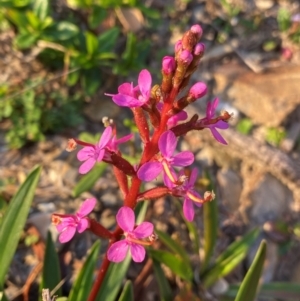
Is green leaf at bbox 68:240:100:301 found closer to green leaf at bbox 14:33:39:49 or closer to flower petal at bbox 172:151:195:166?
flower petal at bbox 172:151:195:166

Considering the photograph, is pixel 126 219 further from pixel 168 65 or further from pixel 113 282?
pixel 113 282

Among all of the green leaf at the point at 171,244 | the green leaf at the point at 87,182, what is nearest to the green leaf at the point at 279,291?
the green leaf at the point at 171,244

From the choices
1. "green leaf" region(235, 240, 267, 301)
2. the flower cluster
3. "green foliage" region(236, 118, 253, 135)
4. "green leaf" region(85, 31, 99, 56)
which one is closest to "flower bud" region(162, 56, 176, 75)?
the flower cluster

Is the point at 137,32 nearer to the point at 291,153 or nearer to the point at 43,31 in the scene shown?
the point at 43,31

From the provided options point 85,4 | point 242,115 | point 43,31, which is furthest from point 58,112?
point 242,115

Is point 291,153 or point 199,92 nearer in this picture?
point 199,92

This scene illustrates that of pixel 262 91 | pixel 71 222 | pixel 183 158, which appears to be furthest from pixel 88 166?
pixel 262 91

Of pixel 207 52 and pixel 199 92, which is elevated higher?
pixel 199 92
